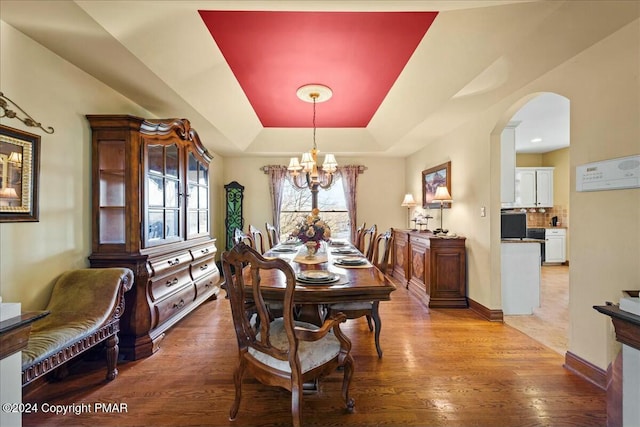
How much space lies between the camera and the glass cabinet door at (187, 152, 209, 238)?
11.1ft

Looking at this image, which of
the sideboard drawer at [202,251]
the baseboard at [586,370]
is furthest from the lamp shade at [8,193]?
the baseboard at [586,370]

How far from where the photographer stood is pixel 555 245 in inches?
248

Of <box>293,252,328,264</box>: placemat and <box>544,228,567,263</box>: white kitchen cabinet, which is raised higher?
<box>293,252,328,264</box>: placemat

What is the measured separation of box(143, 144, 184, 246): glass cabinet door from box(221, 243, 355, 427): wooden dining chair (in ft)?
4.89

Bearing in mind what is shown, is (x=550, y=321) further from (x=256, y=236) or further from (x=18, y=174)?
(x=18, y=174)

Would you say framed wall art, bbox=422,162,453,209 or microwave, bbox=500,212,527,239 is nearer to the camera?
microwave, bbox=500,212,527,239

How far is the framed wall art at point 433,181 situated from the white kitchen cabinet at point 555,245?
11.8ft

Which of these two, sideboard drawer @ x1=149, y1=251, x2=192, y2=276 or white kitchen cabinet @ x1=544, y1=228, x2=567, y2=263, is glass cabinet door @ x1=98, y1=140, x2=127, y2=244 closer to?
sideboard drawer @ x1=149, y1=251, x2=192, y2=276

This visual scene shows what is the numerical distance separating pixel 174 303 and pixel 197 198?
1442mm

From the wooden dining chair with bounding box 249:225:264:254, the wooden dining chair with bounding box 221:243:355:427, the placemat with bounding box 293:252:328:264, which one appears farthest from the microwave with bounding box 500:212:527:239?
the wooden dining chair with bounding box 249:225:264:254

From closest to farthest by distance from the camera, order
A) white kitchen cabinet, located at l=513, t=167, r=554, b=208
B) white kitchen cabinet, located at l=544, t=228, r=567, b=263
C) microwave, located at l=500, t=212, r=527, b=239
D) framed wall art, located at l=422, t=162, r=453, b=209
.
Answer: microwave, located at l=500, t=212, r=527, b=239 → framed wall art, located at l=422, t=162, r=453, b=209 → white kitchen cabinet, located at l=544, t=228, r=567, b=263 → white kitchen cabinet, located at l=513, t=167, r=554, b=208

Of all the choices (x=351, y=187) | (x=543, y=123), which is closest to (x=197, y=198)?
(x=351, y=187)

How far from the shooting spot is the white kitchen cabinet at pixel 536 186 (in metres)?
6.39

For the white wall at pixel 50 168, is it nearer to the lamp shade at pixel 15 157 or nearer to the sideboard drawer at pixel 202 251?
the lamp shade at pixel 15 157
